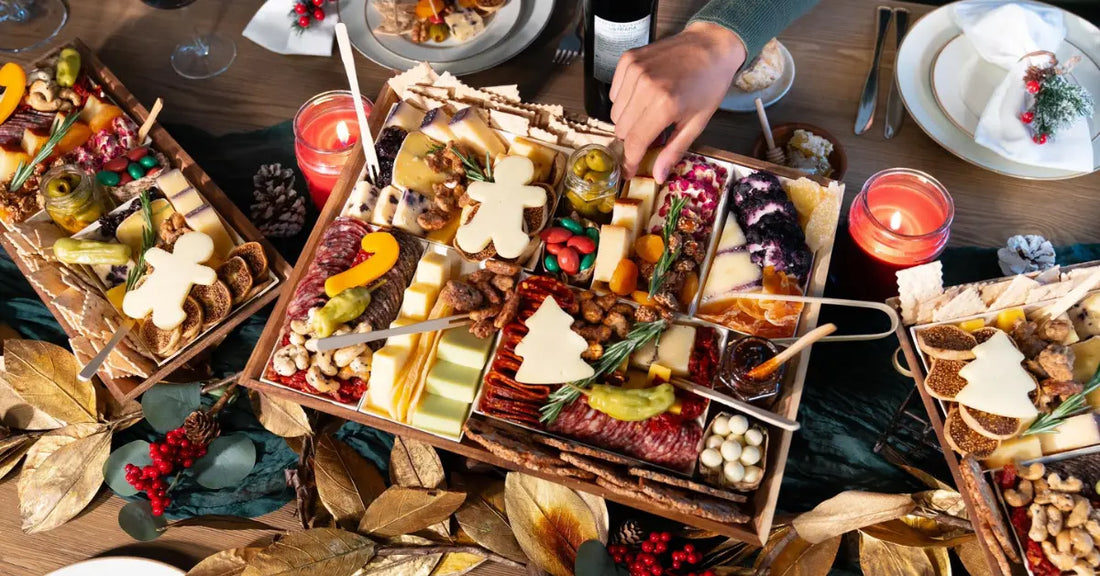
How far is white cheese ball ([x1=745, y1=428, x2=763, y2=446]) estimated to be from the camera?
4.11 feet

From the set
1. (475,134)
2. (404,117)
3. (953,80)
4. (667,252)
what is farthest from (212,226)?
(953,80)

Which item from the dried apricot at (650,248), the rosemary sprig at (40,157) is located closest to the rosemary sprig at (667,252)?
the dried apricot at (650,248)

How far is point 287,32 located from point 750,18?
43.4 inches

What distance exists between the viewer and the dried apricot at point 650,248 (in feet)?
4.58

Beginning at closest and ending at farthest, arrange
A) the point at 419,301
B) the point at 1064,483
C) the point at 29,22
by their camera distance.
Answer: the point at 1064,483 < the point at 419,301 < the point at 29,22

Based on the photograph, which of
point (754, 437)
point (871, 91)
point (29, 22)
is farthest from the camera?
point (29, 22)

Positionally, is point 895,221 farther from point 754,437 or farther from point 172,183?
point 172,183

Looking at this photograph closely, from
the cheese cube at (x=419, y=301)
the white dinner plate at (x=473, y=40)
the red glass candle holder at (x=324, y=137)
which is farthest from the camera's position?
the white dinner plate at (x=473, y=40)

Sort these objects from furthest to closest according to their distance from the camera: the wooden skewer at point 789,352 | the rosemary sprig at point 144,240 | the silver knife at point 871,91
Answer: the silver knife at point 871,91 < the rosemary sprig at point 144,240 < the wooden skewer at point 789,352

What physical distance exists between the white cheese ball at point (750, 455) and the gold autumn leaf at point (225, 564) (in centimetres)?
86

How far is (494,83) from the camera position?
1.81 metres

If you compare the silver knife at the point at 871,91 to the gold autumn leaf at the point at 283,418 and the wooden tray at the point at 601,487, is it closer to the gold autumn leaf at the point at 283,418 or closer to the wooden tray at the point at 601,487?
the wooden tray at the point at 601,487

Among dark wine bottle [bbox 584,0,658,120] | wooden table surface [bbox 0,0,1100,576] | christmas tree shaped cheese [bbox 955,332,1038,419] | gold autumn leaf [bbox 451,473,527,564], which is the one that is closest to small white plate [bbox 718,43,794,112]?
wooden table surface [bbox 0,0,1100,576]

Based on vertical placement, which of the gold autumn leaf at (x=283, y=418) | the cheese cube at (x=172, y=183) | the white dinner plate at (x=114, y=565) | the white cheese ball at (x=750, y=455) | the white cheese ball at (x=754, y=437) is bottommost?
the white dinner plate at (x=114, y=565)
